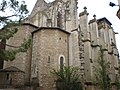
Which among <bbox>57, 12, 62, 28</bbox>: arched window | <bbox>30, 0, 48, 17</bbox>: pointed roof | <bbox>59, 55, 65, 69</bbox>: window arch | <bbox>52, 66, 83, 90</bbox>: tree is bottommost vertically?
<bbox>52, 66, 83, 90</bbox>: tree

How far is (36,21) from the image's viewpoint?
2756 cm

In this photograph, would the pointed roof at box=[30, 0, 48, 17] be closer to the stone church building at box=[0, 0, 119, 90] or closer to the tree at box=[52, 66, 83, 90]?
the stone church building at box=[0, 0, 119, 90]

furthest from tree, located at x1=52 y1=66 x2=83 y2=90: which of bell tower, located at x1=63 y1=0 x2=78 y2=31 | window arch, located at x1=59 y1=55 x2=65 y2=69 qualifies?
bell tower, located at x1=63 y1=0 x2=78 y2=31

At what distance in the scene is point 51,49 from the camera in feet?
73.4

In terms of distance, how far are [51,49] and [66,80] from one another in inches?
169

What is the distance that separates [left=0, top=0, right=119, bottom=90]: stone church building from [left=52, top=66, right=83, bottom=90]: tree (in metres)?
0.72

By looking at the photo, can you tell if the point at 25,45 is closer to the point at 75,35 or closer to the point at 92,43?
the point at 75,35

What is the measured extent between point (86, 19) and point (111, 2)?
1940 centimetres

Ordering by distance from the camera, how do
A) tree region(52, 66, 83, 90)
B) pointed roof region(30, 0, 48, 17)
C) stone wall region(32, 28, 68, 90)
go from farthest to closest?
pointed roof region(30, 0, 48, 17) → stone wall region(32, 28, 68, 90) → tree region(52, 66, 83, 90)

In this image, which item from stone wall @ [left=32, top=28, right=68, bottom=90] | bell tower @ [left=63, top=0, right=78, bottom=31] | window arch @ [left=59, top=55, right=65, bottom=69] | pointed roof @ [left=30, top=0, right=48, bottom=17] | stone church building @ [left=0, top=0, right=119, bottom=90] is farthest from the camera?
pointed roof @ [left=30, top=0, right=48, bottom=17]

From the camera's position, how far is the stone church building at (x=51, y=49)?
69.4 ft

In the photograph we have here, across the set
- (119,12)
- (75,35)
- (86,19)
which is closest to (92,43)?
(86,19)

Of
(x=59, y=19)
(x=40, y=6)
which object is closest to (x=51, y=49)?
(x=59, y=19)

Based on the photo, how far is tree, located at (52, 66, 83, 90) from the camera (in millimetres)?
19469
